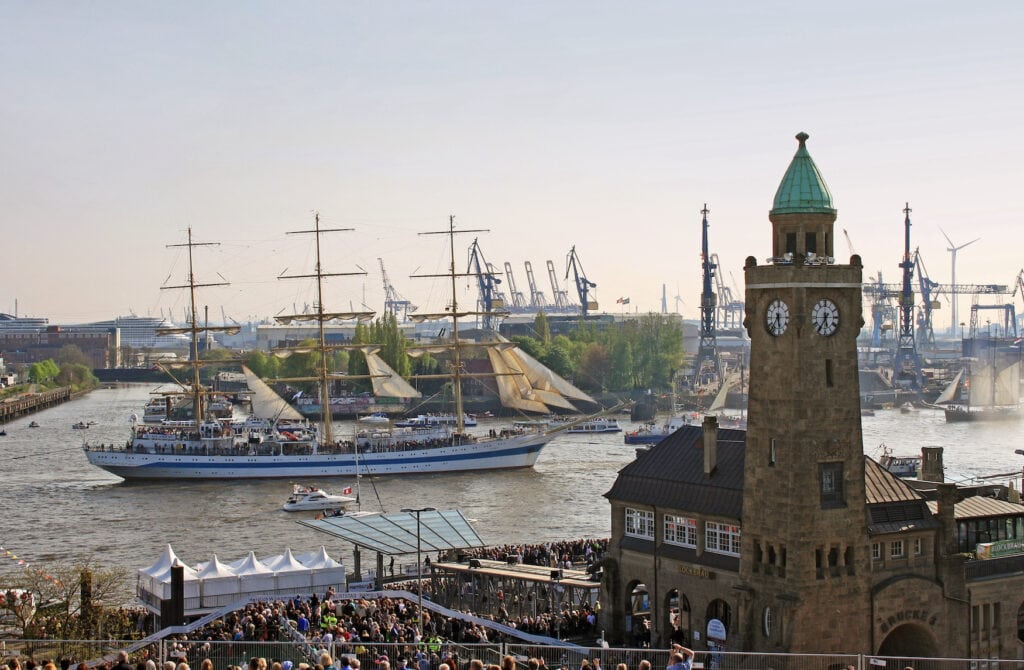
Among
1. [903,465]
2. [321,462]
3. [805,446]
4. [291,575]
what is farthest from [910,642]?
[321,462]

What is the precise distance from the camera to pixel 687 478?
38094 millimetres

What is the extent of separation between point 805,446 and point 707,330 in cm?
15482

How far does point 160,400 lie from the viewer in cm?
16850

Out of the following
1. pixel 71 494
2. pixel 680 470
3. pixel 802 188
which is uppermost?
pixel 802 188

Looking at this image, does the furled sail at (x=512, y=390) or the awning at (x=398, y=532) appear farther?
the furled sail at (x=512, y=390)

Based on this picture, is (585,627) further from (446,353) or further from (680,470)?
(446,353)

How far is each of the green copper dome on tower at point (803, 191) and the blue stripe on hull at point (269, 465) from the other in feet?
221

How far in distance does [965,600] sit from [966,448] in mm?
77446

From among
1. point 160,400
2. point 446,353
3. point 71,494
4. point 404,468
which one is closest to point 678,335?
point 446,353

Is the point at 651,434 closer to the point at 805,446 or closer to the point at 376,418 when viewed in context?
the point at 376,418

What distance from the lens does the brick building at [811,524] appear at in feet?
113

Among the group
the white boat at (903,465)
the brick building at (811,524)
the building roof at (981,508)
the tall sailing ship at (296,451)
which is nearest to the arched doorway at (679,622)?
the brick building at (811,524)

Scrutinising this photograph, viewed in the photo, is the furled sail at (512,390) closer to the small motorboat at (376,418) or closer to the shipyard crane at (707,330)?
the small motorboat at (376,418)

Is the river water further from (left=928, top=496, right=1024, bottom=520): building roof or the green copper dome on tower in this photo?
the green copper dome on tower
